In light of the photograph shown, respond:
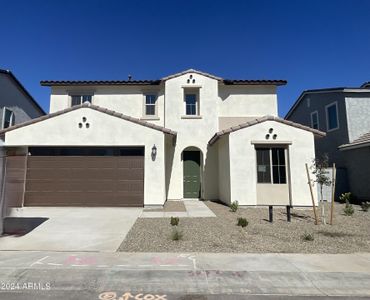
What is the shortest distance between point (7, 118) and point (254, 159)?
50.3ft

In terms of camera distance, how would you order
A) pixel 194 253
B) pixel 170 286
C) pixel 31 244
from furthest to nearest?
→ pixel 31 244 < pixel 194 253 < pixel 170 286

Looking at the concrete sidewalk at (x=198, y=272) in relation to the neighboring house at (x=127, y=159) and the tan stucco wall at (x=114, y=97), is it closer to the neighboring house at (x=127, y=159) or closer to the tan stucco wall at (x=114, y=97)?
the neighboring house at (x=127, y=159)

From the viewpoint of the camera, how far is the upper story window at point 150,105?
52.7 feet

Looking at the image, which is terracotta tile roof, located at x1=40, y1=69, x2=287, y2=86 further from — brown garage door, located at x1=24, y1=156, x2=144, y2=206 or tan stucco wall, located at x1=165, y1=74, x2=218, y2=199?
brown garage door, located at x1=24, y1=156, x2=144, y2=206

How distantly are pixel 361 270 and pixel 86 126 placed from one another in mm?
11142

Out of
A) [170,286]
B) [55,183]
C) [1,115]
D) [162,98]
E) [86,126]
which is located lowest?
[170,286]

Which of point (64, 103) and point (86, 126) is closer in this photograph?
point (86, 126)

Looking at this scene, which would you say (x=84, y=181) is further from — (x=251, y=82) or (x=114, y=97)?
(x=251, y=82)

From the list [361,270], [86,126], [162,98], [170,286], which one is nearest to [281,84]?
[162,98]

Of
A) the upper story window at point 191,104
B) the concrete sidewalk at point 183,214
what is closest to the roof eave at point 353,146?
the upper story window at point 191,104

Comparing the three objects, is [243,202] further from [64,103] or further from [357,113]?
[64,103]

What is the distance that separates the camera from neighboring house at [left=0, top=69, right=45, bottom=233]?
51.9 ft

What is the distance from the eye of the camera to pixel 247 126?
12.3 m

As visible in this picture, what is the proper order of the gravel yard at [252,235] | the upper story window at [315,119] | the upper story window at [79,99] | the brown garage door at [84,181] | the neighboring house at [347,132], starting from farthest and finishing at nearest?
the upper story window at [315,119] → the upper story window at [79,99] → the neighboring house at [347,132] → the brown garage door at [84,181] → the gravel yard at [252,235]
